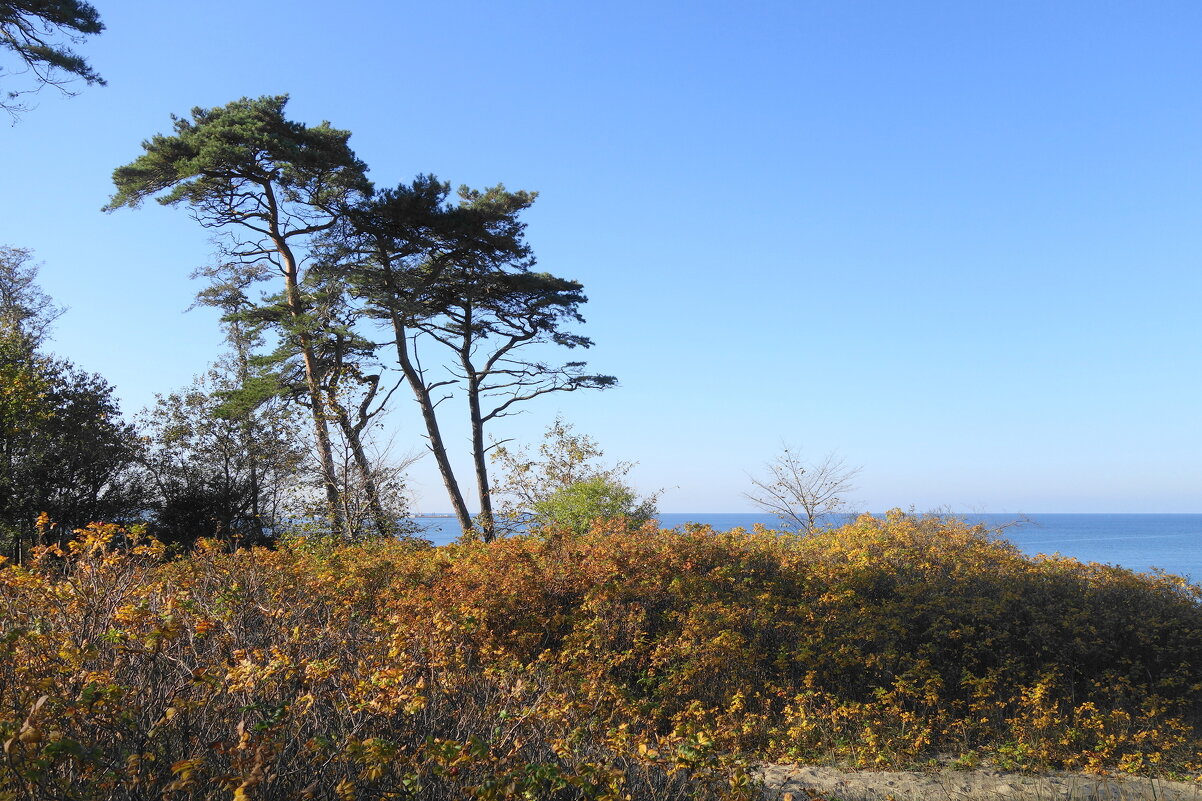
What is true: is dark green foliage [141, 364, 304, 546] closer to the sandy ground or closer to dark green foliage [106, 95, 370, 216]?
dark green foliage [106, 95, 370, 216]

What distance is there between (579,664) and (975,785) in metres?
3.32

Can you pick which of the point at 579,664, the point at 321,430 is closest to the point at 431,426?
the point at 321,430

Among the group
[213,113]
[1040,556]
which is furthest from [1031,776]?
[213,113]

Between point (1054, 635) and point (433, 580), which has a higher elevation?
point (433, 580)

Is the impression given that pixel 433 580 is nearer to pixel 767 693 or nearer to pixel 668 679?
pixel 668 679

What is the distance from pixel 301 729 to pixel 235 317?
13.9 m

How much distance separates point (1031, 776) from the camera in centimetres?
623

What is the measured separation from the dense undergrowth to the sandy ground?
237 mm

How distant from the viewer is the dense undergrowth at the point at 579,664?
317 cm

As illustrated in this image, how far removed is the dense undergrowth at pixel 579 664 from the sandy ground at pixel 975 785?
0.78ft

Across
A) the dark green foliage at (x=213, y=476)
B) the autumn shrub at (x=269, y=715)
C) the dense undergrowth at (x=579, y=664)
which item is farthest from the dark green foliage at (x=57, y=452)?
the autumn shrub at (x=269, y=715)

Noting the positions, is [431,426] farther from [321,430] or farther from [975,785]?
[975,785]

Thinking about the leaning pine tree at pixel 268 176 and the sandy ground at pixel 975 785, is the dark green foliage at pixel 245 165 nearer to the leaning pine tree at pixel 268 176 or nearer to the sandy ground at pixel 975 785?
the leaning pine tree at pixel 268 176

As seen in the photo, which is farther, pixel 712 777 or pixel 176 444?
pixel 176 444
